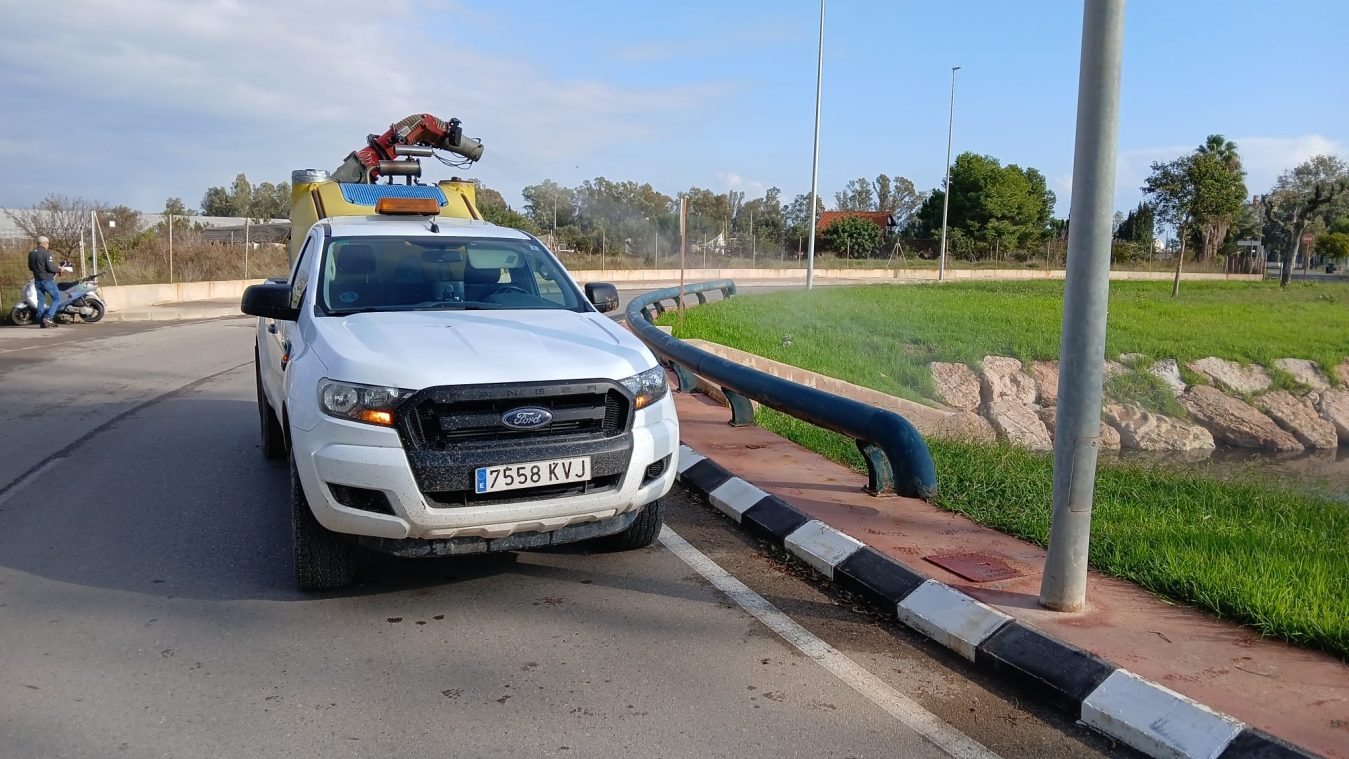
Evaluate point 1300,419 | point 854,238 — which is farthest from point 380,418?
point 854,238

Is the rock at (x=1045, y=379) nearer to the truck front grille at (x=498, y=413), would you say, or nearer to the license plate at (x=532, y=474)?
the truck front grille at (x=498, y=413)

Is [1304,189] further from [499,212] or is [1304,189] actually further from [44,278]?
[44,278]

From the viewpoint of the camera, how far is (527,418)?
4.28 meters

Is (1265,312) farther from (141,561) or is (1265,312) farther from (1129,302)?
(141,561)

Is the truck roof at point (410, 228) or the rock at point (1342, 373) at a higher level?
the truck roof at point (410, 228)

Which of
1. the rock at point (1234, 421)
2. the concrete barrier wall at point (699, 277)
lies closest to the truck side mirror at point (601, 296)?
the rock at point (1234, 421)

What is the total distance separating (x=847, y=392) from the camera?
481 inches

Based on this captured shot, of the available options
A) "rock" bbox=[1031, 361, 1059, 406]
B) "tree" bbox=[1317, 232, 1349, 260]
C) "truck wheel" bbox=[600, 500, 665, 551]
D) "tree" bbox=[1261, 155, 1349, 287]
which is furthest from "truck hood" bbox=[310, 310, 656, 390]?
"tree" bbox=[1317, 232, 1349, 260]

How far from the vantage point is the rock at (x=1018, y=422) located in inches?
643

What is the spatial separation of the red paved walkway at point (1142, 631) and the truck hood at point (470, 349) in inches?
68.6

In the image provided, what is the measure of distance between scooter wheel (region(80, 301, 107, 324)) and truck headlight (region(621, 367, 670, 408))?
62.9ft

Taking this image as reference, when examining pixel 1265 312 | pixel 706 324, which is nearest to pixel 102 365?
pixel 706 324

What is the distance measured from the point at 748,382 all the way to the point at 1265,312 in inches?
1042

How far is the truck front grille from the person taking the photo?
163 inches
